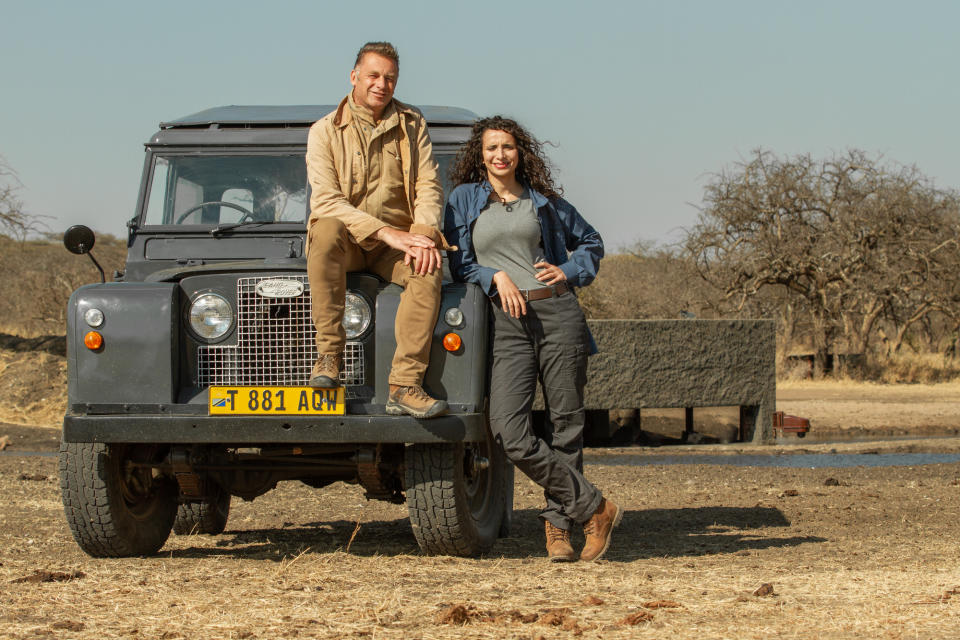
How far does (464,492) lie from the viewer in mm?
6000

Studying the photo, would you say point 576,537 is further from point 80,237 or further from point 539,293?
point 80,237

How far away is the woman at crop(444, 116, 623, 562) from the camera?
589cm

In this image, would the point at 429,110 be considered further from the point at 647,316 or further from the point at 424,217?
the point at 647,316

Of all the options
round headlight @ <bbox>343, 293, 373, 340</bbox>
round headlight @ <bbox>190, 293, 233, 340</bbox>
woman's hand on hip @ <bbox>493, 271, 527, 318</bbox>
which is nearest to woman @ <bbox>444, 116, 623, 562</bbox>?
woman's hand on hip @ <bbox>493, 271, 527, 318</bbox>

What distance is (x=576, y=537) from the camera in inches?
287

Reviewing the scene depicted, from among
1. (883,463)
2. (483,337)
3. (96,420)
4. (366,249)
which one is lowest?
(883,463)

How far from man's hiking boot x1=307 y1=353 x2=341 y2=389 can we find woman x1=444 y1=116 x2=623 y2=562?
2.67 ft

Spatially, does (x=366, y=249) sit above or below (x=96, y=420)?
above

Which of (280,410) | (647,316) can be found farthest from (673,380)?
(647,316)

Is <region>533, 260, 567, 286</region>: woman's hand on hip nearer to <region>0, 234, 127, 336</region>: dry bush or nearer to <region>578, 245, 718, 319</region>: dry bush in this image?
<region>0, 234, 127, 336</region>: dry bush

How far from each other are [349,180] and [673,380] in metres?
9.45

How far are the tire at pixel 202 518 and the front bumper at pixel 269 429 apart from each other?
1.73 meters

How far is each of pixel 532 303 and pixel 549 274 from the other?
6.5 inches

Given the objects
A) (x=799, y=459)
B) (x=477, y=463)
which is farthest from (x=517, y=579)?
(x=799, y=459)
